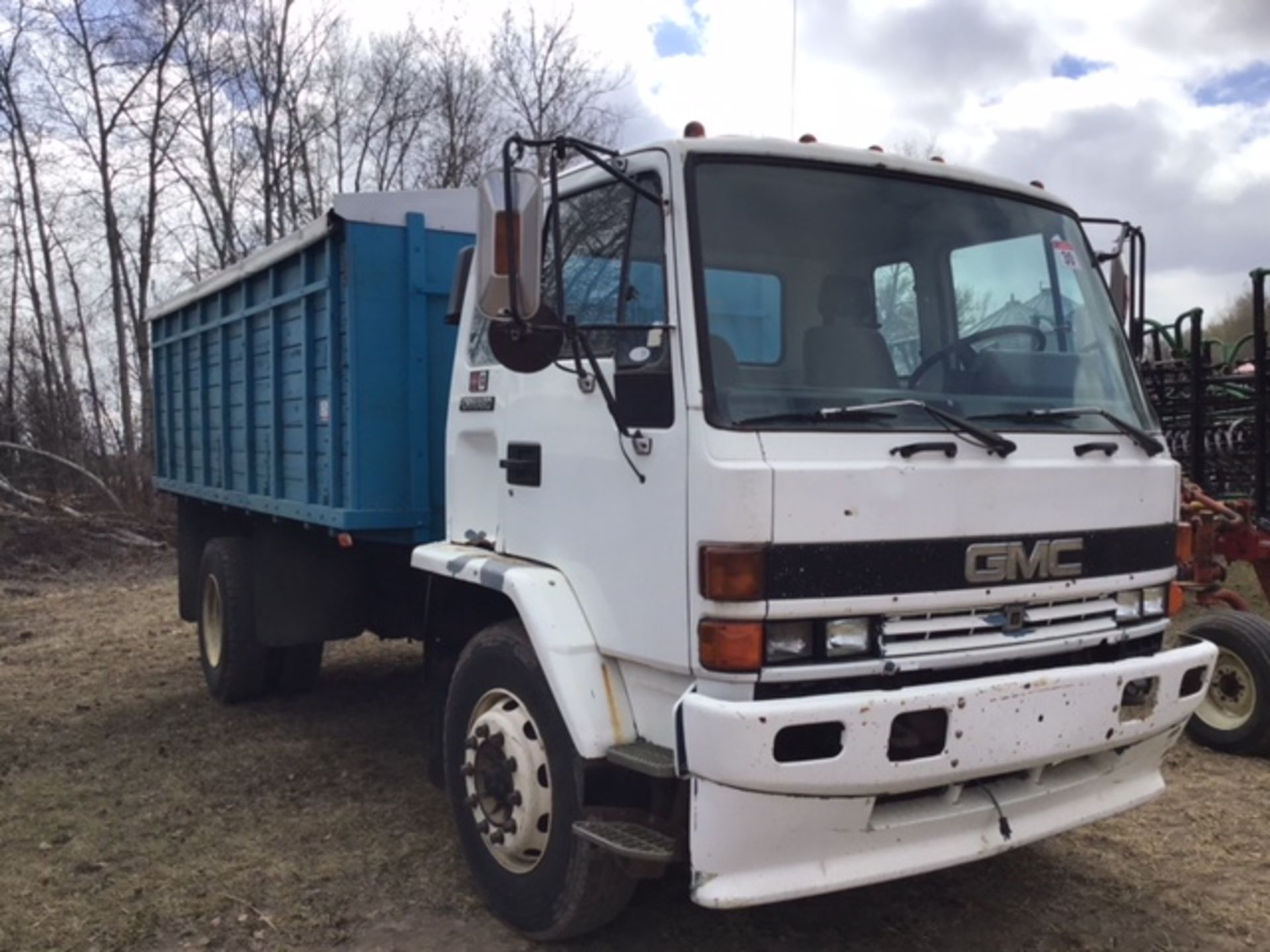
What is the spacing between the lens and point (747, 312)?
3.15 m

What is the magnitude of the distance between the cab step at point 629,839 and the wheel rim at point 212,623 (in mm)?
3973

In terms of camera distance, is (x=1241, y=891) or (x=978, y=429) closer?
(x=978, y=429)

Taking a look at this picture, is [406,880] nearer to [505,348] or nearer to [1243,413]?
[505,348]

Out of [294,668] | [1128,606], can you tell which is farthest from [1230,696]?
[294,668]

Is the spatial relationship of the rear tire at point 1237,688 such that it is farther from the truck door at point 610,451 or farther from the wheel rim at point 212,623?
the wheel rim at point 212,623

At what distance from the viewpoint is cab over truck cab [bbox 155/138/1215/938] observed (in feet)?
9.33

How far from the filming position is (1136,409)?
3.64 meters

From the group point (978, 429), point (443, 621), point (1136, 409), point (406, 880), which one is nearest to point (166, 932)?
point (406, 880)

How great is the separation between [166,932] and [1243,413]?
7472 millimetres

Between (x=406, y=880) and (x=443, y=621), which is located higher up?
(x=443, y=621)

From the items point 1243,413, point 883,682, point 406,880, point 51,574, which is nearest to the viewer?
point 883,682

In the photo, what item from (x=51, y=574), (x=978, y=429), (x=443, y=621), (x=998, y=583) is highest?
(x=978, y=429)

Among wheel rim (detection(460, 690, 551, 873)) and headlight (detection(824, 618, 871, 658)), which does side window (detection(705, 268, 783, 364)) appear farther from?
wheel rim (detection(460, 690, 551, 873))

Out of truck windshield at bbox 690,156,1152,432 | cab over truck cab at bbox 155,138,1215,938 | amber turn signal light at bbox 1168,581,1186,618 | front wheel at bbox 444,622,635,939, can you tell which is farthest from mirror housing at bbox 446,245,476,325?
amber turn signal light at bbox 1168,581,1186,618
